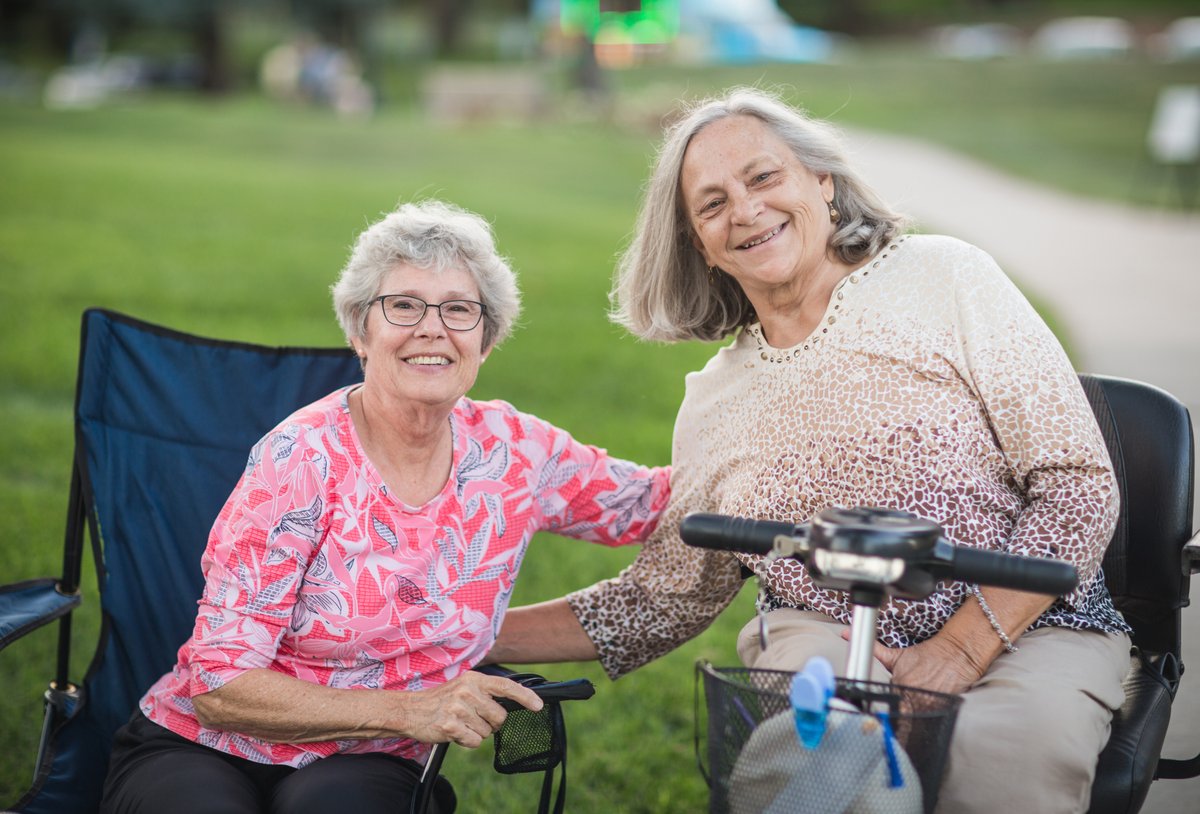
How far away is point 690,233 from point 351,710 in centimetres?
131

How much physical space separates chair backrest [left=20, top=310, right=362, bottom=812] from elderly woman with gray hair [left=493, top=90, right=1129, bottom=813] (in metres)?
0.77

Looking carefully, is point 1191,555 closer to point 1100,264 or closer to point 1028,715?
point 1028,715

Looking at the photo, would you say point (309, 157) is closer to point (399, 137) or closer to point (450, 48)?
point (399, 137)

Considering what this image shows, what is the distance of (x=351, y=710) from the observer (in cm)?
237

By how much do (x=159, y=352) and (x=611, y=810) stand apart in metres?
1.72

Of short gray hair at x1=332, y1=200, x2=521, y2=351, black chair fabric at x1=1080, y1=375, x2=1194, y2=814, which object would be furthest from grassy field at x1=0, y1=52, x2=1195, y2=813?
black chair fabric at x1=1080, y1=375, x2=1194, y2=814

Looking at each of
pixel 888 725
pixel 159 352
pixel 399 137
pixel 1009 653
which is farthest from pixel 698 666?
pixel 399 137

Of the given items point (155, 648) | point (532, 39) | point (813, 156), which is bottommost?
point (155, 648)

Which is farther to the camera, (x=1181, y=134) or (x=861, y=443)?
(x=1181, y=134)

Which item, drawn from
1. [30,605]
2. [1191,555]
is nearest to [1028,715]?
[1191,555]

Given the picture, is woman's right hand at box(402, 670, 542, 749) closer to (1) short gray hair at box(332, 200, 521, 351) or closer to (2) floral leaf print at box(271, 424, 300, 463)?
(2) floral leaf print at box(271, 424, 300, 463)

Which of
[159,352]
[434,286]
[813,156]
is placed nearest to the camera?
[434,286]

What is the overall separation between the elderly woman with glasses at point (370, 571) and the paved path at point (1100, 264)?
1026mm

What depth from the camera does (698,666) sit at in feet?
5.86
